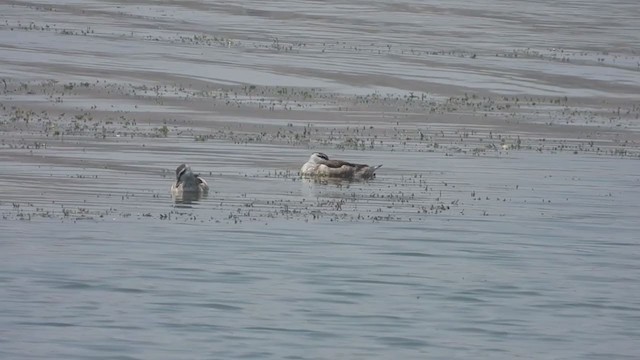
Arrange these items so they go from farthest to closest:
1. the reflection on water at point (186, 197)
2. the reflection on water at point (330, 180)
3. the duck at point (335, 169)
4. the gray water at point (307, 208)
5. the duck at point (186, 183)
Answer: the duck at point (335, 169), the reflection on water at point (330, 180), the duck at point (186, 183), the reflection on water at point (186, 197), the gray water at point (307, 208)

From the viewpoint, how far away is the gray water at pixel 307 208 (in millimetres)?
13688

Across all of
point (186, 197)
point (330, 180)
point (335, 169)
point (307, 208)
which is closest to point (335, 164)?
point (335, 169)

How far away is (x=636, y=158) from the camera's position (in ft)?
83.9

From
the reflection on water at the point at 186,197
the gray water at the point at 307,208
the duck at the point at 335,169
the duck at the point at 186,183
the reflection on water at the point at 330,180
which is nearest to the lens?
the gray water at the point at 307,208

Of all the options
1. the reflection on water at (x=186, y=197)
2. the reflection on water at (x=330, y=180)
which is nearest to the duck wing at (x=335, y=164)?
the reflection on water at (x=330, y=180)

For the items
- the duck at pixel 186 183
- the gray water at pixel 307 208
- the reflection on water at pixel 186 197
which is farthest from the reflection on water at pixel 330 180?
the reflection on water at pixel 186 197

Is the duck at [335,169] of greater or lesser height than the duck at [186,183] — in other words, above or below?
above

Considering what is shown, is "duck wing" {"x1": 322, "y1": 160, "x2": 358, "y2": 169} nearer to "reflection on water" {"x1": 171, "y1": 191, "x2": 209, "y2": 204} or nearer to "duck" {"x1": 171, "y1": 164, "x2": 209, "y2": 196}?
"duck" {"x1": 171, "y1": 164, "x2": 209, "y2": 196}

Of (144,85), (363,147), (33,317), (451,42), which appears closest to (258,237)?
(33,317)

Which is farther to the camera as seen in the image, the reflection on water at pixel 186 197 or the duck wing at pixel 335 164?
the duck wing at pixel 335 164

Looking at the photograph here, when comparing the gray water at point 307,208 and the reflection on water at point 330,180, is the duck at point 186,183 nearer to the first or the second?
the gray water at point 307,208

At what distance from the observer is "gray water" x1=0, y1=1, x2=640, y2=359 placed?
13.7 m

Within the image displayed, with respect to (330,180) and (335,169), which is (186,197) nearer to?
(330,180)

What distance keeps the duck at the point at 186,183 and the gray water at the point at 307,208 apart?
188mm
